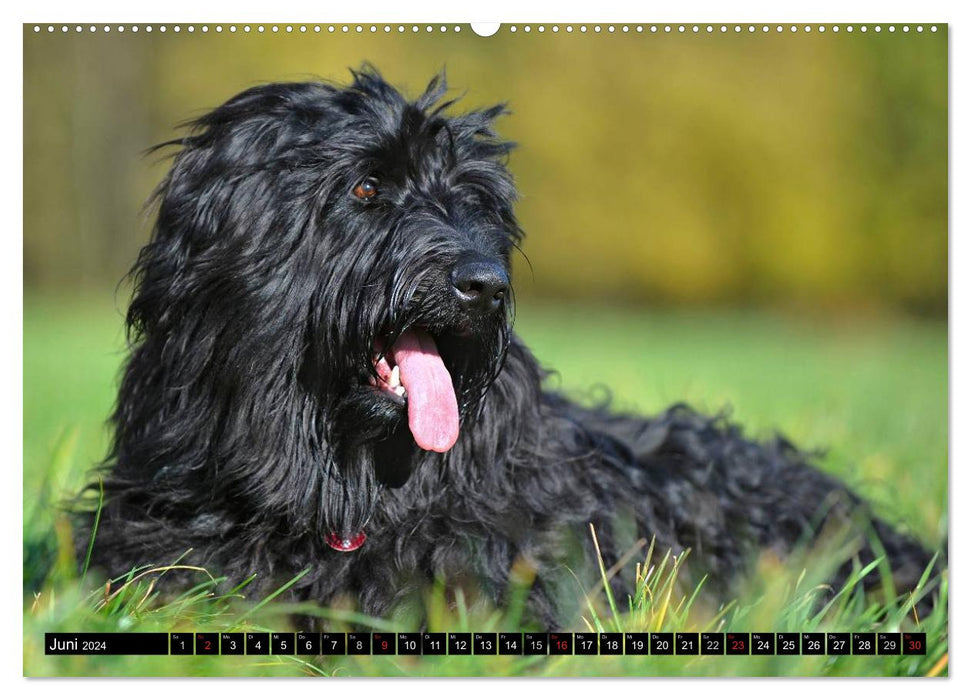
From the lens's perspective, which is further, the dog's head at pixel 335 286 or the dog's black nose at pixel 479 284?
the dog's head at pixel 335 286

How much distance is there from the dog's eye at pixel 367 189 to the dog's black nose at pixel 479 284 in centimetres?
44

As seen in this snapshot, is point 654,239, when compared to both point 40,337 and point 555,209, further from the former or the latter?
point 40,337

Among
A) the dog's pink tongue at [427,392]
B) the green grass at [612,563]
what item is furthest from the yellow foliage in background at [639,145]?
the dog's pink tongue at [427,392]

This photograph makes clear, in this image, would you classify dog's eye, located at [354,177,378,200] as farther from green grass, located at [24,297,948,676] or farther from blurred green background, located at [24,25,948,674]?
green grass, located at [24,297,948,676]

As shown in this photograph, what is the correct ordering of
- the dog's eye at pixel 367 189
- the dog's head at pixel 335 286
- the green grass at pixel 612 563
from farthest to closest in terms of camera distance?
the dog's eye at pixel 367 189 → the dog's head at pixel 335 286 → the green grass at pixel 612 563

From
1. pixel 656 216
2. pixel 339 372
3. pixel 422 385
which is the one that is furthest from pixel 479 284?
pixel 656 216

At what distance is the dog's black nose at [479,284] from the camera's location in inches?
121

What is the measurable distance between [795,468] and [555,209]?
796cm

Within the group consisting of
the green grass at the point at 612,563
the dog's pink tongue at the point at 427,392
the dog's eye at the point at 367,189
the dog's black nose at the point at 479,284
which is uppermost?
the dog's eye at the point at 367,189

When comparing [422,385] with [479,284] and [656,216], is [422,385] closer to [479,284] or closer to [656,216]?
[479,284]

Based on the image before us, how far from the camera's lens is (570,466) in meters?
3.82

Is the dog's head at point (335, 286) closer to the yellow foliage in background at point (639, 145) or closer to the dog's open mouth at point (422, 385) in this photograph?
the dog's open mouth at point (422, 385)

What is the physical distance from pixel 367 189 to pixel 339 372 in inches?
22.7

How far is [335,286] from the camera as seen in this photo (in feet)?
10.6
